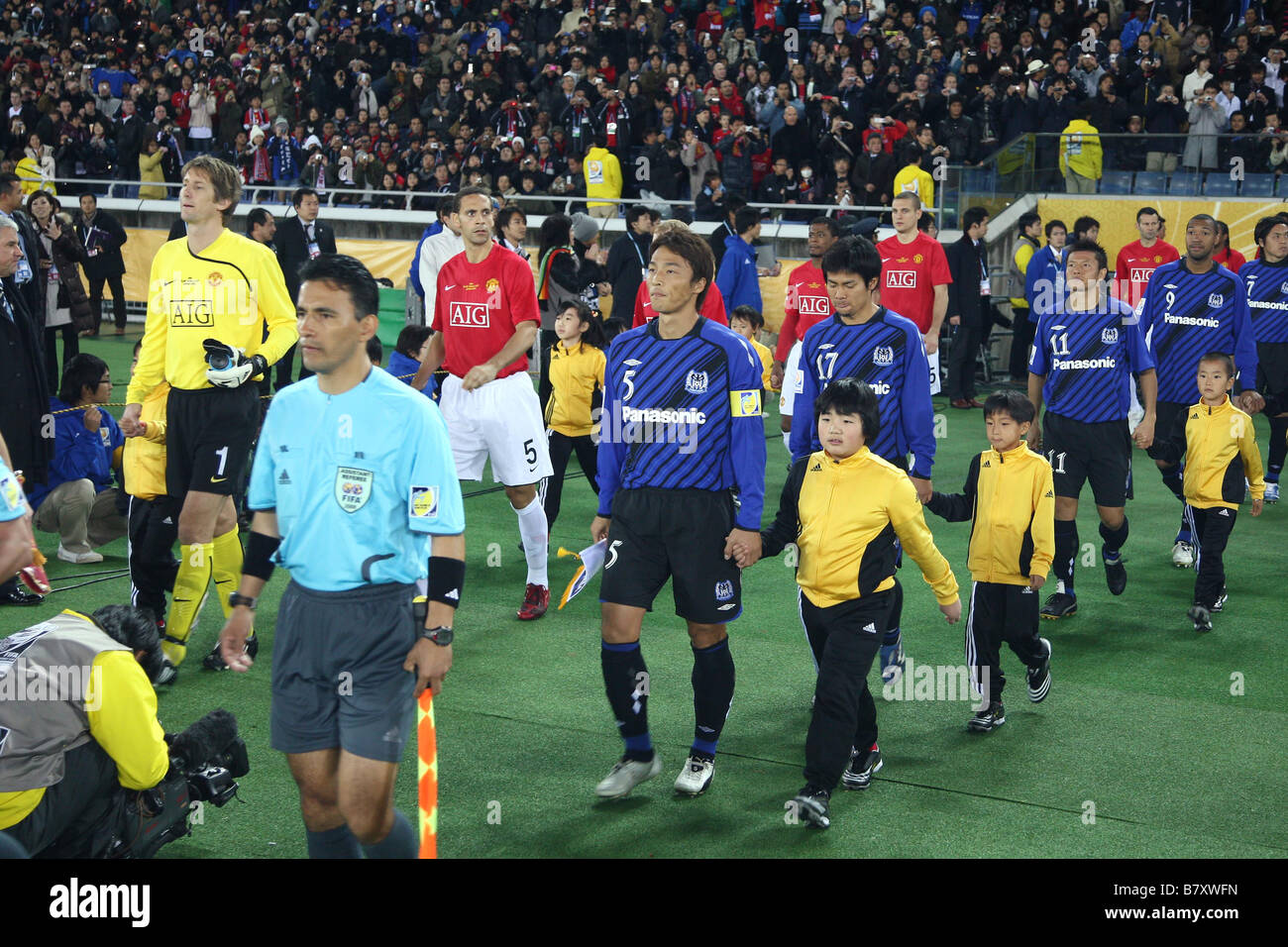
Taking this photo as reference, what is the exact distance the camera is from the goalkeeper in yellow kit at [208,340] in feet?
20.0

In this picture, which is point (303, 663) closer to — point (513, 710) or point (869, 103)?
point (513, 710)

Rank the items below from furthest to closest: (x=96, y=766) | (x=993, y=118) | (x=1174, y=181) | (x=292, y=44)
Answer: (x=292, y=44), (x=993, y=118), (x=1174, y=181), (x=96, y=766)

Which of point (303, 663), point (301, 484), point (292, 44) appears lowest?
point (303, 663)

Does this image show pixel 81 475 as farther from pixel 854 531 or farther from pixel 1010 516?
pixel 1010 516

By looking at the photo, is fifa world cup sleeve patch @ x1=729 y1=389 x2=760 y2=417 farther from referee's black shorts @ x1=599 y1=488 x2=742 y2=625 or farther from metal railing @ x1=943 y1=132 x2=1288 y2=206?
metal railing @ x1=943 y1=132 x2=1288 y2=206

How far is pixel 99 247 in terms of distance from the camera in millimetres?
18453

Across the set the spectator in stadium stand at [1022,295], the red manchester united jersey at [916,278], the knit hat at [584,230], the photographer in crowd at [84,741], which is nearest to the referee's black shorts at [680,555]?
the photographer in crowd at [84,741]

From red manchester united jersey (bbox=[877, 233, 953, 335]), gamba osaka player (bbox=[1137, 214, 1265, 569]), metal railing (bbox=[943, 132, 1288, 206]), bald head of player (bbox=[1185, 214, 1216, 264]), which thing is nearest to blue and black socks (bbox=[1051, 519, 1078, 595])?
gamba osaka player (bbox=[1137, 214, 1265, 569])

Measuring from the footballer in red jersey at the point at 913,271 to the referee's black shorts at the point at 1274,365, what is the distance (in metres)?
2.48

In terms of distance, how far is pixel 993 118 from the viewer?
19.0 metres

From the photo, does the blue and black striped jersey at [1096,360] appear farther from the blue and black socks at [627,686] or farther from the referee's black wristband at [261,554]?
the referee's black wristband at [261,554]

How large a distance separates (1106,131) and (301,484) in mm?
16688

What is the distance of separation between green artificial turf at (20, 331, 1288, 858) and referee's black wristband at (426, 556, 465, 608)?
53.1 inches
